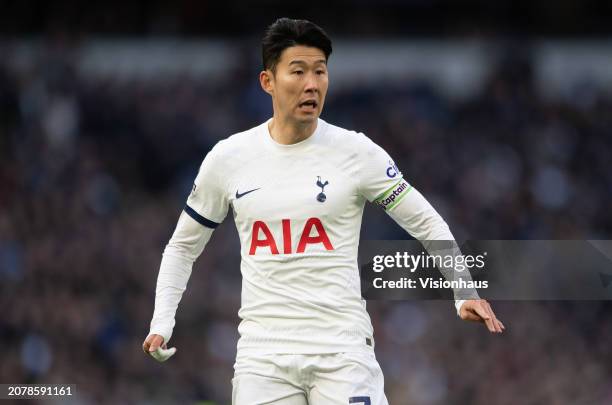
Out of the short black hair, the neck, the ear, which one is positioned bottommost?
the neck

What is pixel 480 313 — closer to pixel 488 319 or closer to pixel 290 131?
pixel 488 319

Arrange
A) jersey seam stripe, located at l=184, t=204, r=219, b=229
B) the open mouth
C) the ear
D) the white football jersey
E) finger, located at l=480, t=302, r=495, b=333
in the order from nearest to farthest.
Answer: finger, located at l=480, t=302, r=495, b=333, the white football jersey, the open mouth, the ear, jersey seam stripe, located at l=184, t=204, r=219, b=229

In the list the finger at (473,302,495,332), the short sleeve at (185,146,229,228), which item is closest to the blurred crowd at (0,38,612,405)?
the short sleeve at (185,146,229,228)

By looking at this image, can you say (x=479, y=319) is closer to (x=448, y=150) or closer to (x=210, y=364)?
(x=210, y=364)

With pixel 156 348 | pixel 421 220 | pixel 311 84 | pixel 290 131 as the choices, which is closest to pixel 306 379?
pixel 156 348

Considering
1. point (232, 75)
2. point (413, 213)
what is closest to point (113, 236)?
point (232, 75)

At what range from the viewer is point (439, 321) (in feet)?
41.2

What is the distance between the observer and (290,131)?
16.7ft

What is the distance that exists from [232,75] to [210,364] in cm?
514

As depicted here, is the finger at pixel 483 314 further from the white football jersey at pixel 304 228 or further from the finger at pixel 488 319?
the white football jersey at pixel 304 228

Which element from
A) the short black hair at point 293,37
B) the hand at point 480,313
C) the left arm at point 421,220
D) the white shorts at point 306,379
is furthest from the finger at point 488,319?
the short black hair at point 293,37

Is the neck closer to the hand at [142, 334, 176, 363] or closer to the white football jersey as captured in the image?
the white football jersey

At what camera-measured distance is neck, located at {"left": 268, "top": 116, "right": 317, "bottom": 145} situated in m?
5.07

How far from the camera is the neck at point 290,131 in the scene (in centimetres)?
507
